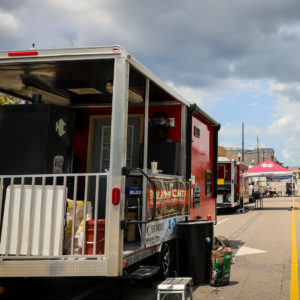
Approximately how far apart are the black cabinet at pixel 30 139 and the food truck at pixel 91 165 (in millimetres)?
14

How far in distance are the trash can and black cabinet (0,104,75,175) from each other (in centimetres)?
223

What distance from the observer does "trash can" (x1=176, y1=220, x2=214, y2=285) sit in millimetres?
6574

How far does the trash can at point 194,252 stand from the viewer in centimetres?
657

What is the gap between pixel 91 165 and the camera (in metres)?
7.82

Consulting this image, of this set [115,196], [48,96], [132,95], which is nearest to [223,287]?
[115,196]

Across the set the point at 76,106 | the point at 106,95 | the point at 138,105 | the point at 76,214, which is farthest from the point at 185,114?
the point at 76,214

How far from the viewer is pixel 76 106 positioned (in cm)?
800

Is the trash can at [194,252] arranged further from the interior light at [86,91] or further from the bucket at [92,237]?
the interior light at [86,91]

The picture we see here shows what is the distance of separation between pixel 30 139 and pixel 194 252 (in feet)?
10.0

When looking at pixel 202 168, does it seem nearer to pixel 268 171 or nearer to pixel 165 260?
pixel 165 260

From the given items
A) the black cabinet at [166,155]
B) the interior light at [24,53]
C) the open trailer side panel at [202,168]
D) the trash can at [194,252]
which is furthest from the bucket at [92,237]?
the open trailer side panel at [202,168]

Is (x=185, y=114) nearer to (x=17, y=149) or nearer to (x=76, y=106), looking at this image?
(x=76, y=106)

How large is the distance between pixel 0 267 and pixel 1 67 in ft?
8.34

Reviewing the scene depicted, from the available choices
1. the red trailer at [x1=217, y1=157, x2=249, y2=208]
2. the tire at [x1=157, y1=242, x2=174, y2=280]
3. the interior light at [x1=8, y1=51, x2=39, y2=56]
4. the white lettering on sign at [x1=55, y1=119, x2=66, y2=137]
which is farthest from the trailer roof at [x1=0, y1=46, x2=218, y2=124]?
the red trailer at [x1=217, y1=157, x2=249, y2=208]
